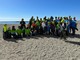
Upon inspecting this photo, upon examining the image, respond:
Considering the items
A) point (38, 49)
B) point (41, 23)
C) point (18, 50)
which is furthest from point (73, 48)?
point (41, 23)

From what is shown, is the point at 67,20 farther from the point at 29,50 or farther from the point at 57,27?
the point at 29,50

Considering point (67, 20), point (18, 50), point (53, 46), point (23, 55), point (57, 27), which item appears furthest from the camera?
point (67, 20)

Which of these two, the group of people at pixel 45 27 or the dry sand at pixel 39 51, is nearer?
the dry sand at pixel 39 51

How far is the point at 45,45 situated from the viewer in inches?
437

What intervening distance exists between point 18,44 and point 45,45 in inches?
84.3

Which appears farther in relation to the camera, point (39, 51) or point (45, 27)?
point (45, 27)

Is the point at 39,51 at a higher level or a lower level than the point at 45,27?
lower

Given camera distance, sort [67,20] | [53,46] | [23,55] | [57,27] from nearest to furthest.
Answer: [23,55]
[53,46]
[57,27]
[67,20]

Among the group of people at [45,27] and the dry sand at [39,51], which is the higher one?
the group of people at [45,27]

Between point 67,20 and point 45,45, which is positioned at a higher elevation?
point 67,20

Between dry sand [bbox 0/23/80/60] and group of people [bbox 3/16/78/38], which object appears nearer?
dry sand [bbox 0/23/80/60]

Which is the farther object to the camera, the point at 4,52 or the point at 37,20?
the point at 37,20

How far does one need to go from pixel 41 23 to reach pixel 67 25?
2.76 metres

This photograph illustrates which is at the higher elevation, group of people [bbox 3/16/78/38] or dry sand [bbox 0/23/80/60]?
group of people [bbox 3/16/78/38]
